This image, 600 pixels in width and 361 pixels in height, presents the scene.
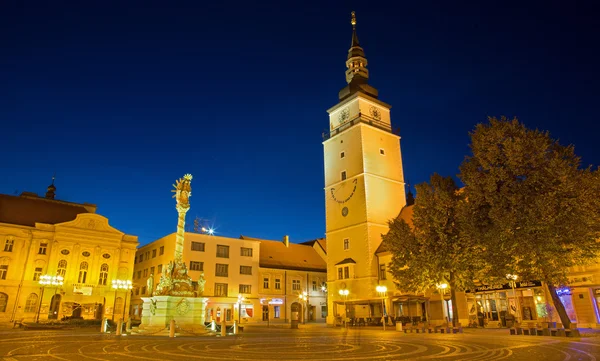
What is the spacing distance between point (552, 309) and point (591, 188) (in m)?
11.7

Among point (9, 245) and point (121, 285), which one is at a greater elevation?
point (9, 245)

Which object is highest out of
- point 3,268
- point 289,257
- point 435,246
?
point 289,257

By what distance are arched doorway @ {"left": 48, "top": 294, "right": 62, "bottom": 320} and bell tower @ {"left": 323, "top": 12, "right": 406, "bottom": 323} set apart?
32.5 m

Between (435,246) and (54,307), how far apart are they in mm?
45478

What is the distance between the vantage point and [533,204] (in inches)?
914

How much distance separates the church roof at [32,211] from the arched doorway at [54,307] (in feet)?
31.7

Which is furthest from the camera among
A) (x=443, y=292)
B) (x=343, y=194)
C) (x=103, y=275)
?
(x=103, y=275)

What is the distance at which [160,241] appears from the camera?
59.3m

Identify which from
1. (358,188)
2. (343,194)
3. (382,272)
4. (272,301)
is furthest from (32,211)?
(382,272)

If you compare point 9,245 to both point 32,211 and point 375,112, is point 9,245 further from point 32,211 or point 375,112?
point 375,112

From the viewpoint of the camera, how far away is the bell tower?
151 ft

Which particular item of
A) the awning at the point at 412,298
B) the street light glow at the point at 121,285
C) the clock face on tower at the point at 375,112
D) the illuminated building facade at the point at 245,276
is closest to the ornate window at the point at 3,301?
the street light glow at the point at 121,285

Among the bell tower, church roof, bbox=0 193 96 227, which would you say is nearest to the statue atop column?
the bell tower

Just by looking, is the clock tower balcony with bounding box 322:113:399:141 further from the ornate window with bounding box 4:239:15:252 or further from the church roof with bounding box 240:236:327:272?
the ornate window with bounding box 4:239:15:252
